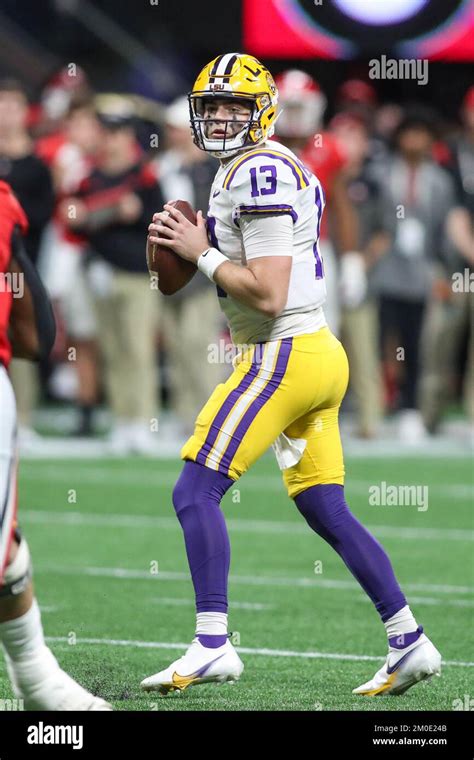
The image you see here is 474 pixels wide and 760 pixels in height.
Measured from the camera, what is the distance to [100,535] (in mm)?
9289

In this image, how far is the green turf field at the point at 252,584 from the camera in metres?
5.70

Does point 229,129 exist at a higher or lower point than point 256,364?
higher

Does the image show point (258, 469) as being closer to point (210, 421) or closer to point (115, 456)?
point (115, 456)

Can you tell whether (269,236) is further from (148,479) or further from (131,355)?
(131,355)

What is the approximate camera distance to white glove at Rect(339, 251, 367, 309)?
1291cm

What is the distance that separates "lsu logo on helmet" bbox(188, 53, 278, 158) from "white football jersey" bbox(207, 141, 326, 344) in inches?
2.2

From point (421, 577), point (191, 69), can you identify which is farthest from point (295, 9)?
point (421, 577)

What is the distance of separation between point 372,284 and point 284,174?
8.87 m

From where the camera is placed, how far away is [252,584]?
7867mm

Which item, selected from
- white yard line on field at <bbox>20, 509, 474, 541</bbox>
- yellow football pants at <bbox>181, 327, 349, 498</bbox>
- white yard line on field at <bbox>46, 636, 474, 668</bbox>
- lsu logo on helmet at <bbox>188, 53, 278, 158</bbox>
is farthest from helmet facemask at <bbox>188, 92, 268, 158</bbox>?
white yard line on field at <bbox>20, 509, 474, 541</bbox>

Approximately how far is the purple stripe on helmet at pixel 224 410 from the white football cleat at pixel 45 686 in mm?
1089

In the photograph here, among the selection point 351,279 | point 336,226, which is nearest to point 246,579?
point 351,279

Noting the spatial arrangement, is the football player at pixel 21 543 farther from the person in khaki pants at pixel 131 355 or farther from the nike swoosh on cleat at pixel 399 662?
the person in khaki pants at pixel 131 355

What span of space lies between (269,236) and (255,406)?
0.56 meters
